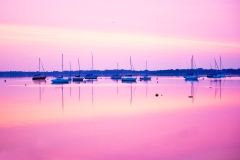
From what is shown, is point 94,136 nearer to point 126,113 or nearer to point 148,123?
point 148,123

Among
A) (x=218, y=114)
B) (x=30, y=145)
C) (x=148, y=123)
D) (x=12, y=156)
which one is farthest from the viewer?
(x=218, y=114)

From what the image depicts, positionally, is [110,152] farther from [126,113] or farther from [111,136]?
[126,113]

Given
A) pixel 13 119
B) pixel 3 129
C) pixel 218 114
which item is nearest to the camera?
pixel 3 129

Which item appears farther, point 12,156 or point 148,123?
point 148,123

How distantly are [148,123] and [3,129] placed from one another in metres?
8.68

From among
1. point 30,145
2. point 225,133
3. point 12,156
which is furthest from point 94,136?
point 225,133

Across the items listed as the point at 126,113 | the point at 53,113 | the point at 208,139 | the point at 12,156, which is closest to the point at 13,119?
the point at 53,113

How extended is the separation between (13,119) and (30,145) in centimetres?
936

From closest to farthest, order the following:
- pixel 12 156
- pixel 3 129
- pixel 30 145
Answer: pixel 12 156, pixel 30 145, pixel 3 129

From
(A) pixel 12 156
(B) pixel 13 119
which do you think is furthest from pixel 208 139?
(B) pixel 13 119

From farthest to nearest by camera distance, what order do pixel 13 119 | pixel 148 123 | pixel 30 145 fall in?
pixel 13 119 → pixel 148 123 → pixel 30 145

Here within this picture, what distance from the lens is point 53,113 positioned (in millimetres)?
28875

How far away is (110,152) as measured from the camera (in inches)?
605

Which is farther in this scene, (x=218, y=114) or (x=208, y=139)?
(x=218, y=114)
